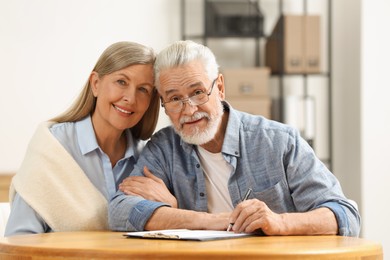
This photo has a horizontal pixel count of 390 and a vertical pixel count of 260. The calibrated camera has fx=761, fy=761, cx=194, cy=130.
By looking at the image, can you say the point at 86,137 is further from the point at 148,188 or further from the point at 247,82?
the point at 247,82

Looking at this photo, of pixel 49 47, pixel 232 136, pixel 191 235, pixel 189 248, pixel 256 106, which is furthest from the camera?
pixel 49 47

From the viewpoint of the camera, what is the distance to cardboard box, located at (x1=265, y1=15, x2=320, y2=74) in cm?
470

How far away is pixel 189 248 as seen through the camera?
5.21 ft

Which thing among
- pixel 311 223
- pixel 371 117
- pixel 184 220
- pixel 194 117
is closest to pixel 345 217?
pixel 311 223

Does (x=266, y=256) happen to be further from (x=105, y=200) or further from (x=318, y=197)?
(x=105, y=200)

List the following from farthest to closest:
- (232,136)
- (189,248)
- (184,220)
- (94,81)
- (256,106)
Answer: (256,106)
(94,81)
(232,136)
(184,220)
(189,248)

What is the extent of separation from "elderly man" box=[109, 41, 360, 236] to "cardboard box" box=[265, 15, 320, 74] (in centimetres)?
233

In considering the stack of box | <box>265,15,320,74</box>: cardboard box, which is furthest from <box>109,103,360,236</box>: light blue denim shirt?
<box>265,15,320,74</box>: cardboard box

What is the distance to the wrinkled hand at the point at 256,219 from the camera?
6.31ft

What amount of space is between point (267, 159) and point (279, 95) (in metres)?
2.73

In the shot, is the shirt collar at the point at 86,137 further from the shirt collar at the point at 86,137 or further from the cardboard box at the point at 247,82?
the cardboard box at the point at 247,82

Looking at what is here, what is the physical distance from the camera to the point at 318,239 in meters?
1.86

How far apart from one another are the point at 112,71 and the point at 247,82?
7.76 feet

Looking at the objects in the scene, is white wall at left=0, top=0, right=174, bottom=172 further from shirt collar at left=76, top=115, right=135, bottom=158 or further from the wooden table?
the wooden table
